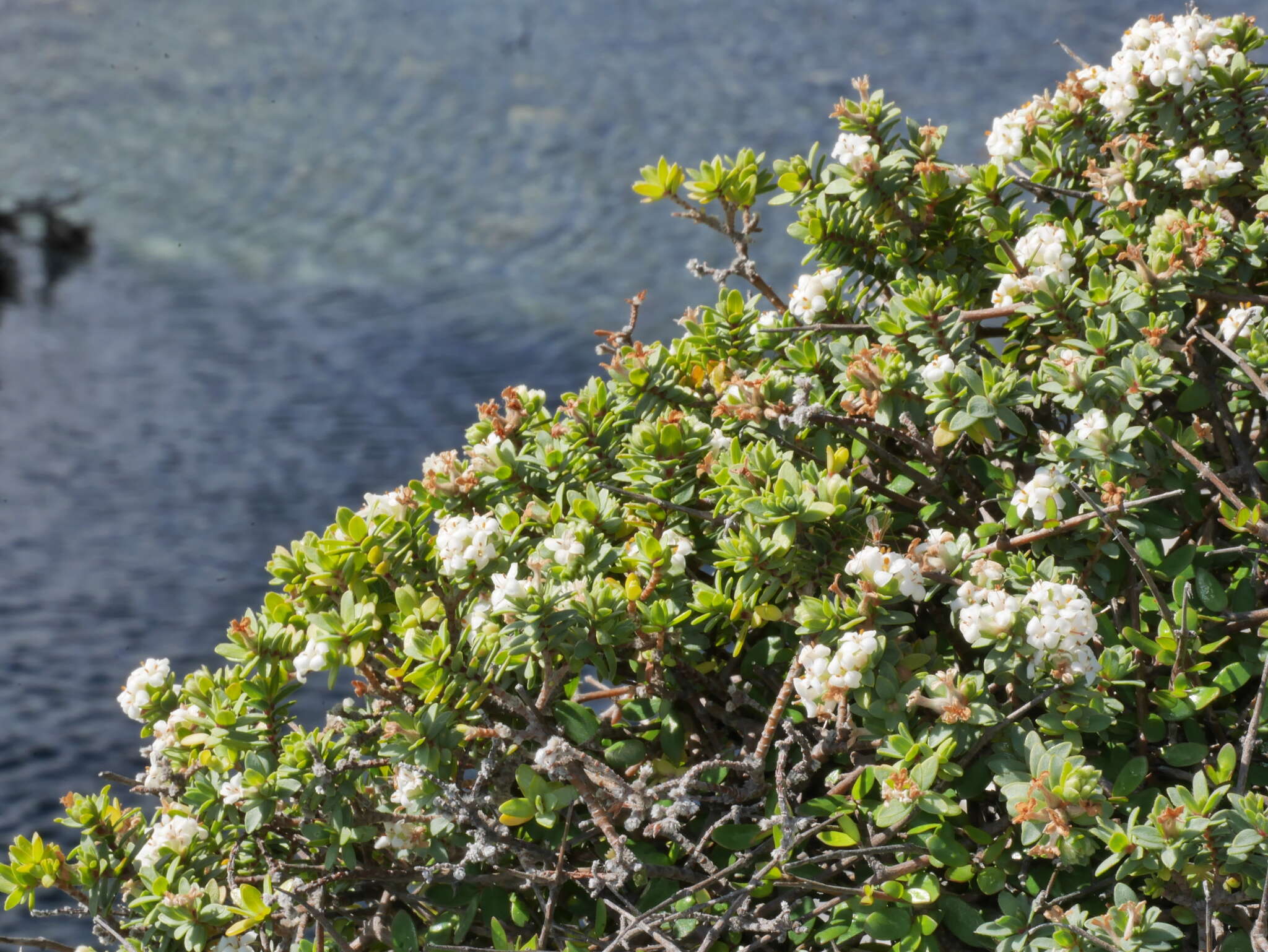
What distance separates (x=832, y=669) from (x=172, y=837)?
3.17ft

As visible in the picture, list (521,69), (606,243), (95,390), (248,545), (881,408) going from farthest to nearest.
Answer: (521,69), (606,243), (95,390), (248,545), (881,408)

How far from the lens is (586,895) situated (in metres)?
1.67

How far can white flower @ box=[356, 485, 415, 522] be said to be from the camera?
1745 millimetres

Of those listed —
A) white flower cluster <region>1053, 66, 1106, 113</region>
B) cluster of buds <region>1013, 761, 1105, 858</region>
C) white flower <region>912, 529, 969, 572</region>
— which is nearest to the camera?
cluster of buds <region>1013, 761, 1105, 858</region>

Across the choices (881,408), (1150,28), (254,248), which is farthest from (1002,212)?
(254,248)

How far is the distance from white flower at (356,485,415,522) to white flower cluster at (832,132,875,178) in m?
0.86

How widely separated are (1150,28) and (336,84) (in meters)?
6.19

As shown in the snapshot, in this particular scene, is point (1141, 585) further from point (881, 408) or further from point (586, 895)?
point (586, 895)

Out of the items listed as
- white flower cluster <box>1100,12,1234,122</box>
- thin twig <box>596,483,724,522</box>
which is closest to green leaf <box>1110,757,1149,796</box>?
thin twig <box>596,483,724,522</box>

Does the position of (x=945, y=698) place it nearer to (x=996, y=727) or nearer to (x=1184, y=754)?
(x=996, y=727)

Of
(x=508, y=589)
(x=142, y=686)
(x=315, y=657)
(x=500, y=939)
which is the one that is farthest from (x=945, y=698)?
(x=142, y=686)

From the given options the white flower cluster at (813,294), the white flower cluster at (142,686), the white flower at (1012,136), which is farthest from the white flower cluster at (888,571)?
the white flower cluster at (142,686)

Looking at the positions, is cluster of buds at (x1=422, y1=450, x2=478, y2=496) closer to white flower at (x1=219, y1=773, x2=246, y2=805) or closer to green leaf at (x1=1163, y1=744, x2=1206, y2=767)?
white flower at (x1=219, y1=773, x2=246, y2=805)

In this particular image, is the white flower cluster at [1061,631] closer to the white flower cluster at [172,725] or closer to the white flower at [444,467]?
the white flower at [444,467]
